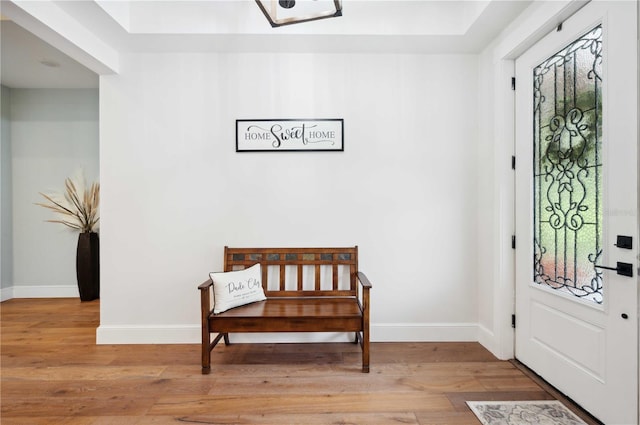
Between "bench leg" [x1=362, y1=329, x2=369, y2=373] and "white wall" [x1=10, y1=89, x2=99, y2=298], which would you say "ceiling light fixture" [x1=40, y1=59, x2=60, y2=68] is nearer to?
"white wall" [x1=10, y1=89, x2=99, y2=298]

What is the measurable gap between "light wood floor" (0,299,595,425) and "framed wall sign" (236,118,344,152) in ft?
5.76

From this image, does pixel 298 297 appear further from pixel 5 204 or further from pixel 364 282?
pixel 5 204

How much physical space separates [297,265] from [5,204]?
13.4 ft

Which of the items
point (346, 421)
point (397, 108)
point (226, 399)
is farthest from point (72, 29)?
point (346, 421)

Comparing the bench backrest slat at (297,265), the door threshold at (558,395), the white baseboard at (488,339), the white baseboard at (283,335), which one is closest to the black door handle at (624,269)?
the door threshold at (558,395)

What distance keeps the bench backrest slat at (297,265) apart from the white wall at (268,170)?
125 mm

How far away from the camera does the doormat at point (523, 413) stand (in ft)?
5.96

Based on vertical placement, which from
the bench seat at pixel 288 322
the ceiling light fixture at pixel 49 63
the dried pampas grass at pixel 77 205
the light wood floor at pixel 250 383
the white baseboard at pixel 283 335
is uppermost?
the ceiling light fixture at pixel 49 63

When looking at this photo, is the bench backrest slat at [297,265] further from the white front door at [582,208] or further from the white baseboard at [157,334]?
the white front door at [582,208]

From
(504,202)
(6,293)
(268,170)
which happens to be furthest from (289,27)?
(6,293)

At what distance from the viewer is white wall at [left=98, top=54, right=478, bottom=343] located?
115 inches

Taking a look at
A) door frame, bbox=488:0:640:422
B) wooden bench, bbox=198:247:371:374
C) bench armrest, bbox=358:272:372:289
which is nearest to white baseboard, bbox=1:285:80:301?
wooden bench, bbox=198:247:371:374

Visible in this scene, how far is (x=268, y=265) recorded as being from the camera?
9.31 ft

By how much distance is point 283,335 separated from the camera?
2.90 m
